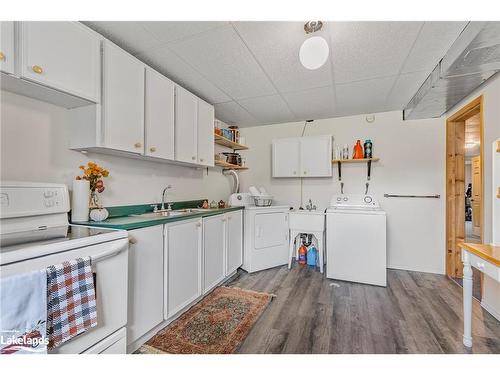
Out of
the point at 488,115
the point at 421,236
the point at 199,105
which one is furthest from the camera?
the point at 421,236

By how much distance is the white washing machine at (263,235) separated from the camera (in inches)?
117

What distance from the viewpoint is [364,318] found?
75.7 inches

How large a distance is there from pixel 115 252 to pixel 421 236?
11.8 ft

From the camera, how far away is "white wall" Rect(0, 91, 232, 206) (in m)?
1.32

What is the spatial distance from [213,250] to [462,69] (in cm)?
270

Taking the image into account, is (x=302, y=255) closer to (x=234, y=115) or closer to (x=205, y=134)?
(x=205, y=134)

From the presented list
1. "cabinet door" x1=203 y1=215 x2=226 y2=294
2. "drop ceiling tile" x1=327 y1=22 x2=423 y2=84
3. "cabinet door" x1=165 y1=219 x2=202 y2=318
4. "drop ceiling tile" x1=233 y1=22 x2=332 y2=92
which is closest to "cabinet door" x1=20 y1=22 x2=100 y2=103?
"drop ceiling tile" x1=233 y1=22 x2=332 y2=92

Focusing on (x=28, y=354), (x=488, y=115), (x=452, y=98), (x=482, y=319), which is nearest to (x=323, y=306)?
(x=482, y=319)

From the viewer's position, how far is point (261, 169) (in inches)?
154

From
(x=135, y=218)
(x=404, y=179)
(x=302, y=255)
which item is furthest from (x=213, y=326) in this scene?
(x=404, y=179)

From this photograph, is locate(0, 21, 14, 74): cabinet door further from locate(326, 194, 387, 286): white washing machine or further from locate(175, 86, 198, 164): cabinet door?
locate(326, 194, 387, 286): white washing machine

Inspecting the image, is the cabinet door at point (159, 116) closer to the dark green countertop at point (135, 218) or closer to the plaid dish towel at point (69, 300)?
the dark green countertop at point (135, 218)

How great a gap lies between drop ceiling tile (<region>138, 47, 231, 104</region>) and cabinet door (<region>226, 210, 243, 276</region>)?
1.44 metres
